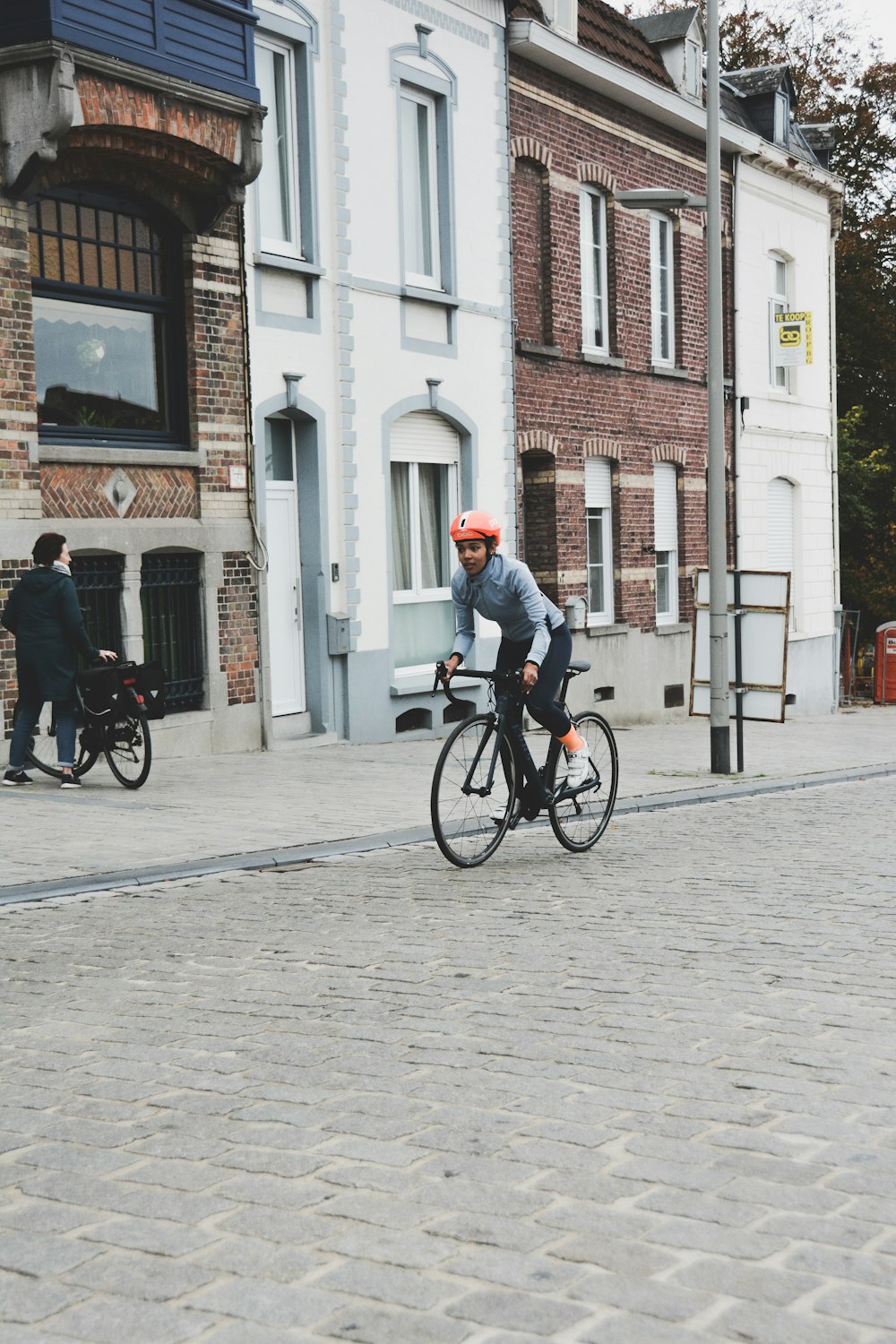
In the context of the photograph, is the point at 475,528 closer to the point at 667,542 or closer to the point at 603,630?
the point at 603,630

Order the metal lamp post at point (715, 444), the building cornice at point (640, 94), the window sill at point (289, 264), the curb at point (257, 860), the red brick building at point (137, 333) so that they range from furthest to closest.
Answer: the building cornice at point (640, 94) → the window sill at point (289, 264) → the metal lamp post at point (715, 444) → the red brick building at point (137, 333) → the curb at point (257, 860)

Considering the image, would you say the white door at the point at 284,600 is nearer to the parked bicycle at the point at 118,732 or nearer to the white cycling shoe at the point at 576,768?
the parked bicycle at the point at 118,732

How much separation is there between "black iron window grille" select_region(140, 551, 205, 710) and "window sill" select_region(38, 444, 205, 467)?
85cm

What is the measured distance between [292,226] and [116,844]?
9.11m

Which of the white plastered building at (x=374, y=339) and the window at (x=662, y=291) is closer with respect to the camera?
the white plastered building at (x=374, y=339)

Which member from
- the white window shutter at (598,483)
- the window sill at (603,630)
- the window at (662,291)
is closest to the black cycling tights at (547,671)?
the window sill at (603,630)

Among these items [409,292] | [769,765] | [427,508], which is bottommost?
[769,765]

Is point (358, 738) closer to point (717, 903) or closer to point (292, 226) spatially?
point (292, 226)

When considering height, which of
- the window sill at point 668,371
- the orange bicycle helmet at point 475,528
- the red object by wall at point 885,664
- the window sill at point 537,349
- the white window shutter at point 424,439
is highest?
the window sill at point 668,371

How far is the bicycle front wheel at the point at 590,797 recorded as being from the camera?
9719 mm

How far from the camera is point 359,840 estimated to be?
34.2ft

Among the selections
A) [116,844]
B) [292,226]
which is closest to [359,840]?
[116,844]

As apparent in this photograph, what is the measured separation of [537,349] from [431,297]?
2.54 meters

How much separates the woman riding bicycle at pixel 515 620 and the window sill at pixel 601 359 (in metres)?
13.6
